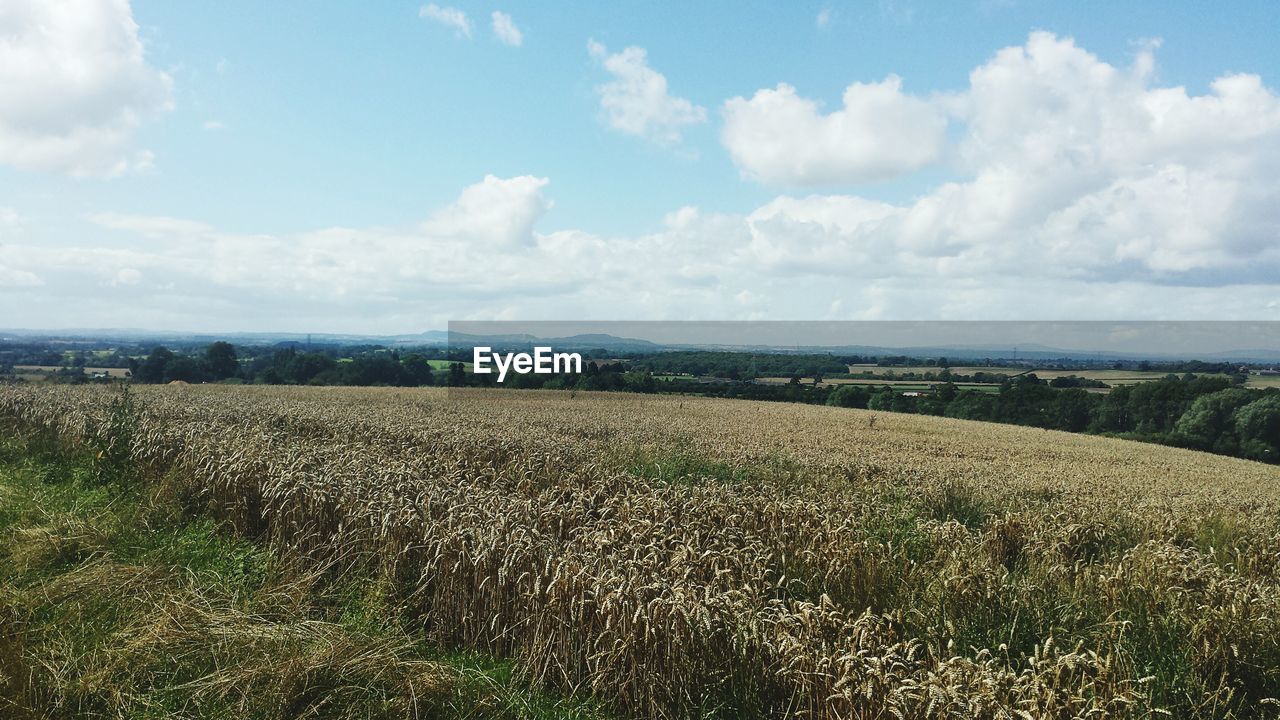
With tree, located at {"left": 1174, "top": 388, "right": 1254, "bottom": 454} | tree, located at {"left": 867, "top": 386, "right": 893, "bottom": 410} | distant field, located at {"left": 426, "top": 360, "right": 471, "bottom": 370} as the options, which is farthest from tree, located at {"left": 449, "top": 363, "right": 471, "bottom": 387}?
tree, located at {"left": 1174, "top": 388, "right": 1254, "bottom": 454}

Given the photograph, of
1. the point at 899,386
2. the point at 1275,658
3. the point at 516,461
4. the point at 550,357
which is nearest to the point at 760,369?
the point at 899,386

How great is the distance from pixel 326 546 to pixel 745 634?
4673 millimetres

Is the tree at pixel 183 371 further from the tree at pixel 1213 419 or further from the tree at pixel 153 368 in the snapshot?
the tree at pixel 1213 419

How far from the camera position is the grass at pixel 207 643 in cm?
420

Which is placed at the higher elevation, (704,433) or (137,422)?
(137,422)

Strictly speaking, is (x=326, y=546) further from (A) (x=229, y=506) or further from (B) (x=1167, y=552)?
(B) (x=1167, y=552)

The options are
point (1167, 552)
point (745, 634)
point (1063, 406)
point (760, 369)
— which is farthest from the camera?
point (760, 369)

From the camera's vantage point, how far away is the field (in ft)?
13.1

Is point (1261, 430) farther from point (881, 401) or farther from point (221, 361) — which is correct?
point (221, 361)

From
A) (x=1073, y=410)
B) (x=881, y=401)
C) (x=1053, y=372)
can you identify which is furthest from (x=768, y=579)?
(x=1053, y=372)

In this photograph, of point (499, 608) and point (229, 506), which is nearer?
point (499, 608)

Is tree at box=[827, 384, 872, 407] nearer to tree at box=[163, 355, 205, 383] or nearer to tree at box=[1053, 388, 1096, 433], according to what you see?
tree at box=[1053, 388, 1096, 433]

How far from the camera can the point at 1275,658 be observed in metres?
4.77

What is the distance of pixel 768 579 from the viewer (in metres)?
5.99
